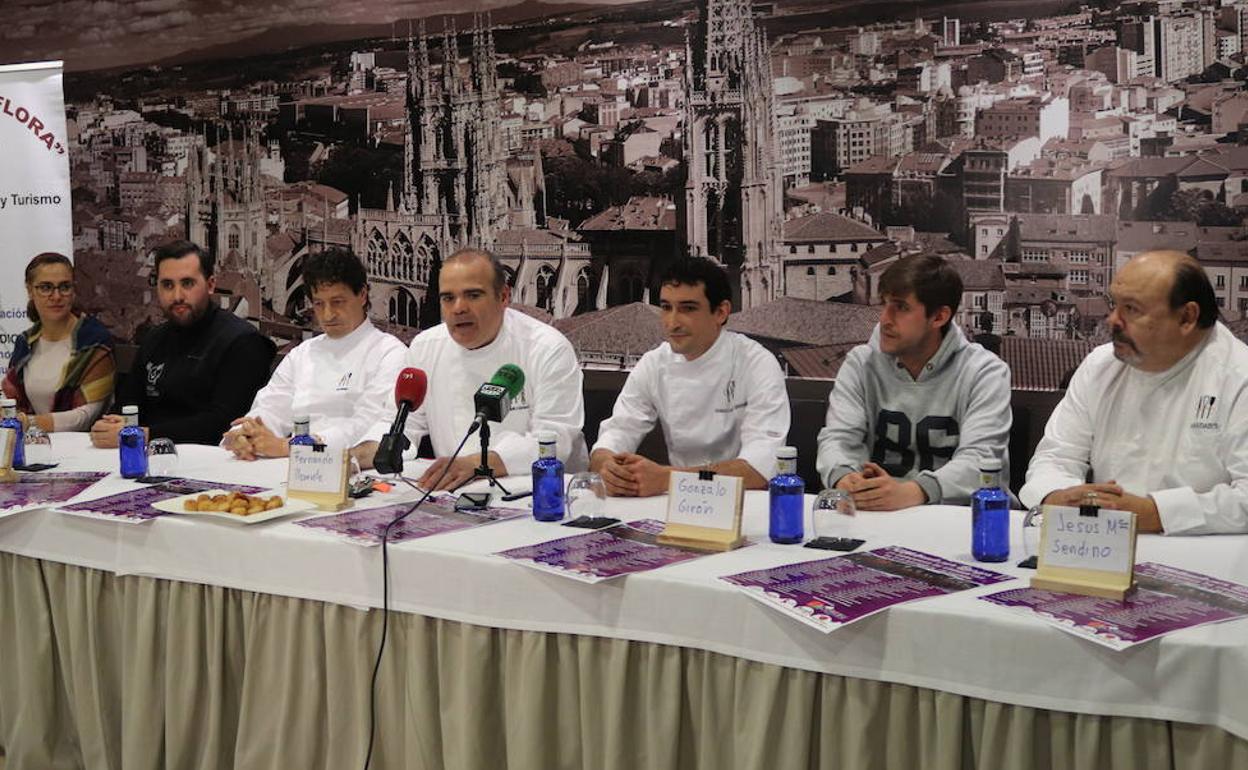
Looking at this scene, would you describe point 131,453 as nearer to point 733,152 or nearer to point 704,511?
point 704,511

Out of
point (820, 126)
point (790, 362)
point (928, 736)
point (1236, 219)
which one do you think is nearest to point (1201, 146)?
point (1236, 219)

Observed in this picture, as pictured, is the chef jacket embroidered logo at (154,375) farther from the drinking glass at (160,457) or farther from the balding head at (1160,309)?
the balding head at (1160,309)

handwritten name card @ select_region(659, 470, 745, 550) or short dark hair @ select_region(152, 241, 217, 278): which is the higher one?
short dark hair @ select_region(152, 241, 217, 278)

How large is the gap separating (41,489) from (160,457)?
0.99 ft

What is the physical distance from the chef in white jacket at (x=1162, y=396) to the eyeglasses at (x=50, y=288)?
3.37m

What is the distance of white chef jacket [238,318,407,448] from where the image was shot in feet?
12.0

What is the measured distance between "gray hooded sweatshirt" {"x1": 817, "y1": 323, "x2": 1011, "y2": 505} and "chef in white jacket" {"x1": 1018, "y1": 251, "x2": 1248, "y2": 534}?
194mm

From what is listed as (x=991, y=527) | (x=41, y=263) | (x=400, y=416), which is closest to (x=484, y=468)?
(x=400, y=416)

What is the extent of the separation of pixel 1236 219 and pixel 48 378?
3975mm

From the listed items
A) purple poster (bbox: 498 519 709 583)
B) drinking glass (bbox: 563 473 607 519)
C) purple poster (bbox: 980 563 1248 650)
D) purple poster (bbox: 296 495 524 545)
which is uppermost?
drinking glass (bbox: 563 473 607 519)

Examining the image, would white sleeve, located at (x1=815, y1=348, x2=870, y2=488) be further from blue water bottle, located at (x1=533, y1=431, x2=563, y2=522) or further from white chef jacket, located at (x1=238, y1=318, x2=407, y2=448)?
white chef jacket, located at (x1=238, y1=318, x2=407, y2=448)

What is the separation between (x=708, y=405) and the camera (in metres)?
A: 3.33

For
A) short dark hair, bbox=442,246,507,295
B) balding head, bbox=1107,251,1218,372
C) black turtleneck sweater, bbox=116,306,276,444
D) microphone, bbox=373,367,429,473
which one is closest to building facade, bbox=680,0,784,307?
short dark hair, bbox=442,246,507,295

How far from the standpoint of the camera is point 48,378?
433 centimetres
